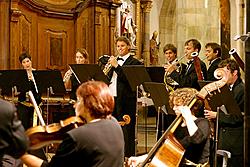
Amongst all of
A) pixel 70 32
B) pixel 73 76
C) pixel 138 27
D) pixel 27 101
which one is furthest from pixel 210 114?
pixel 138 27

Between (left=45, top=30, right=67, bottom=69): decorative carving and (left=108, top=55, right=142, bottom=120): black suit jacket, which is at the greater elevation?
(left=45, top=30, right=67, bottom=69): decorative carving

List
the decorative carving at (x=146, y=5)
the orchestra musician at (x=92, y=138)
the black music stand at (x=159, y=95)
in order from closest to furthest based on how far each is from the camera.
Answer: the orchestra musician at (x=92, y=138) → the black music stand at (x=159, y=95) → the decorative carving at (x=146, y=5)

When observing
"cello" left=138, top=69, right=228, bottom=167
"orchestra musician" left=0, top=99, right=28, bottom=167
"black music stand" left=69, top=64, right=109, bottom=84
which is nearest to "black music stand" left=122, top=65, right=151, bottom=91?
"black music stand" left=69, top=64, right=109, bottom=84

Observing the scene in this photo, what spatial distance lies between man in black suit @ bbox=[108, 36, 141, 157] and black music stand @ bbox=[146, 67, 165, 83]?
0.35 meters

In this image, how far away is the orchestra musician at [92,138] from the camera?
3.01m

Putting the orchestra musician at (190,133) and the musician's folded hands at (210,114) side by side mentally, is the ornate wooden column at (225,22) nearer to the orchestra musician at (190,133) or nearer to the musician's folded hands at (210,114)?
the musician's folded hands at (210,114)

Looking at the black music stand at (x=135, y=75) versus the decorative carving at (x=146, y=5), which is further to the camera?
the decorative carving at (x=146, y=5)

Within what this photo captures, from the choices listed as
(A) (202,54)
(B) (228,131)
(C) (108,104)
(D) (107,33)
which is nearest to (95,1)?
(D) (107,33)

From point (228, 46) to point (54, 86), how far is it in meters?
11.4

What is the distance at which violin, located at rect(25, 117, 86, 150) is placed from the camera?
3010mm

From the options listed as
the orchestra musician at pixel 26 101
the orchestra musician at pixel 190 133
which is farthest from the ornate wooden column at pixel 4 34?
the orchestra musician at pixel 190 133

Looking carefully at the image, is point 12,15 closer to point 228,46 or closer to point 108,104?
point 108,104

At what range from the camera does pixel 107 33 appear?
37.9ft

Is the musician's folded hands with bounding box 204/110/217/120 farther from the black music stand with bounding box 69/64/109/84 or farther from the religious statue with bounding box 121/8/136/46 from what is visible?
the religious statue with bounding box 121/8/136/46
